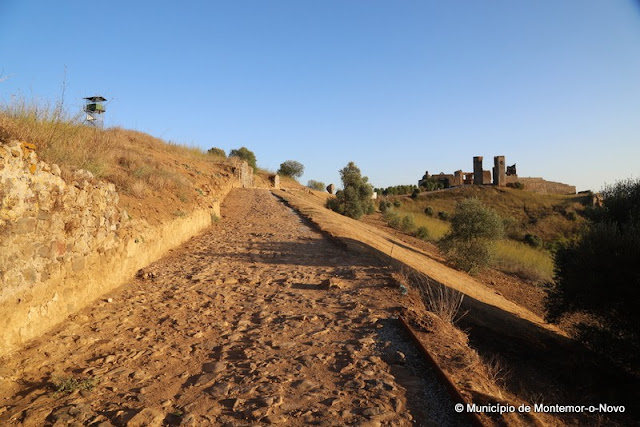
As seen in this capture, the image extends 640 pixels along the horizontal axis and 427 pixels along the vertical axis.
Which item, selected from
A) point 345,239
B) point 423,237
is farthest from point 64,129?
point 423,237

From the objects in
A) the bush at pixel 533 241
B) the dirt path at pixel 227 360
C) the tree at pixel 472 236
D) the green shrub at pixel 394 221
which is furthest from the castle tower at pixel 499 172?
the dirt path at pixel 227 360

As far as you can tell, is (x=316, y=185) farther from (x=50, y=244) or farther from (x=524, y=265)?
(x=50, y=244)

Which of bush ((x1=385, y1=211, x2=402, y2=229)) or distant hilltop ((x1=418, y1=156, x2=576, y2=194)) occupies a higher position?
distant hilltop ((x1=418, y1=156, x2=576, y2=194))

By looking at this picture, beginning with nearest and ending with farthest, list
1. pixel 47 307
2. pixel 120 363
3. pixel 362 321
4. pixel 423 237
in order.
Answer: pixel 120 363 < pixel 47 307 < pixel 362 321 < pixel 423 237

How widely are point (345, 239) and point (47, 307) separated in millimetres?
8315

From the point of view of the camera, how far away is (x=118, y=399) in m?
3.39

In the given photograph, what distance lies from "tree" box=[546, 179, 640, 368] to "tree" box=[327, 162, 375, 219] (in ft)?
62.9

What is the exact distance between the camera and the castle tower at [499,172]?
58.9m

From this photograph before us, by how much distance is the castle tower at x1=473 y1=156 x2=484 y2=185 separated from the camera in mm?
61312

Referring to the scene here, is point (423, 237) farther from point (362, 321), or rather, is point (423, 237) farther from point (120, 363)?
point (120, 363)

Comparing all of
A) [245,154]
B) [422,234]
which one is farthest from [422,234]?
[245,154]

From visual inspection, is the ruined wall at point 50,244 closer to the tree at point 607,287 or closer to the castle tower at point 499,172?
the tree at point 607,287

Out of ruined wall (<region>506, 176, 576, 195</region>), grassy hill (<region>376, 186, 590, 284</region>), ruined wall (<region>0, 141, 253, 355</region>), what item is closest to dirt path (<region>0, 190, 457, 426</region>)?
ruined wall (<region>0, 141, 253, 355</region>)

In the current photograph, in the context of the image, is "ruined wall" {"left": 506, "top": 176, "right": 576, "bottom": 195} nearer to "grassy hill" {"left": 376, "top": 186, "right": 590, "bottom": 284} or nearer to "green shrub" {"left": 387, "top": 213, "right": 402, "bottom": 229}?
"grassy hill" {"left": 376, "top": 186, "right": 590, "bottom": 284}
